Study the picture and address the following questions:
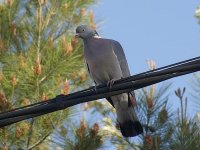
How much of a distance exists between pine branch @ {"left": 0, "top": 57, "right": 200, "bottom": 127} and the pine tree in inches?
94.9

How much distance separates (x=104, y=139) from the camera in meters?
5.31

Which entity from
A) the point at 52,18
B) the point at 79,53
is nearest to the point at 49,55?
the point at 79,53

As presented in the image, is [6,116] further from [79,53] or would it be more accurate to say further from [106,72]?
[79,53]

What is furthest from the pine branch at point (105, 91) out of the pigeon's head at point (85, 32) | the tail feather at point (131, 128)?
the pigeon's head at point (85, 32)

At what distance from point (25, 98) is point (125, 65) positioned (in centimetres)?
203

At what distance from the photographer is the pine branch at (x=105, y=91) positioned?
2.37 m

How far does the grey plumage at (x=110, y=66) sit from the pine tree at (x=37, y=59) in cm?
100

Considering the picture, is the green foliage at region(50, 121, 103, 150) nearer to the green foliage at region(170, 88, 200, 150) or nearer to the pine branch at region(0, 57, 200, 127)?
the green foliage at region(170, 88, 200, 150)

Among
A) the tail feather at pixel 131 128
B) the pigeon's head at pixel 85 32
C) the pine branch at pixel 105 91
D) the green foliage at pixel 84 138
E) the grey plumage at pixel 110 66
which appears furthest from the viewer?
the green foliage at pixel 84 138

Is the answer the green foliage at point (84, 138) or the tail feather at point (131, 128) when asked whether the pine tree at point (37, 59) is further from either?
the tail feather at point (131, 128)

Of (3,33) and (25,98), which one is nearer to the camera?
(25,98)

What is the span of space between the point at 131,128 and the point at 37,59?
98.1 inches

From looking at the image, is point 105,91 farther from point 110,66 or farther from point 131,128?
point 110,66

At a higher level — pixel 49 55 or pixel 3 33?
pixel 3 33
